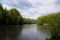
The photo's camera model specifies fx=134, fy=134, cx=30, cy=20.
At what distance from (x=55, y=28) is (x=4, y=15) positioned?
7023cm

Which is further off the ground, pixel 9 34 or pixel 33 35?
pixel 9 34

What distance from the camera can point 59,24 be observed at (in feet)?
60.0

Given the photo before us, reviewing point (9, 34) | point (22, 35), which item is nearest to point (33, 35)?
point (22, 35)

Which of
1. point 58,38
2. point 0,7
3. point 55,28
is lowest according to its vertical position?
point 58,38

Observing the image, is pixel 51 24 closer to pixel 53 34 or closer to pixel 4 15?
pixel 53 34

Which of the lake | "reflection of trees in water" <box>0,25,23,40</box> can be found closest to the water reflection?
the lake

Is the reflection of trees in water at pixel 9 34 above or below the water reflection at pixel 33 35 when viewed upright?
above

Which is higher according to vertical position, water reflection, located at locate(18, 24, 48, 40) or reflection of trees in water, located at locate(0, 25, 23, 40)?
reflection of trees in water, located at locate(0, 25, 23, 40)

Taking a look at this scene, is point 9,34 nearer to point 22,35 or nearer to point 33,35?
point 22,35

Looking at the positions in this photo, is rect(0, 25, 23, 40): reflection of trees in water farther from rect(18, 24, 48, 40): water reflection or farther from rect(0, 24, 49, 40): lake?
rect(18, 24, 48, 40): water reflection

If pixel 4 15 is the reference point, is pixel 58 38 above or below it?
below

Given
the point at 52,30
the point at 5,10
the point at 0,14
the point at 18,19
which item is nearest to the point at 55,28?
the point at 52,30

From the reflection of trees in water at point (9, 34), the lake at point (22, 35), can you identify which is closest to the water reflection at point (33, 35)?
the lake at point (22, 35)

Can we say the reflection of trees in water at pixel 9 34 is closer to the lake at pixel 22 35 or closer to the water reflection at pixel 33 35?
the lake at pixel 22 35
